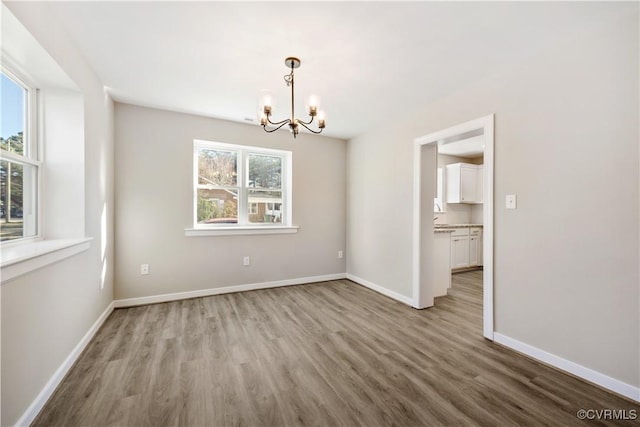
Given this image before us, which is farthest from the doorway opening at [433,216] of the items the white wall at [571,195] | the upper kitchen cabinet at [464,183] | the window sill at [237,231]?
the upper kitchen cabinet at [464,183]

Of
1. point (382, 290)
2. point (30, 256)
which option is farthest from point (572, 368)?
point (30, 256)

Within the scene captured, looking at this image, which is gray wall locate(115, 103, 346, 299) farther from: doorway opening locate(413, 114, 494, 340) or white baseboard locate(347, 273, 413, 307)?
doorway opening locate(413, 114, 494, 340)

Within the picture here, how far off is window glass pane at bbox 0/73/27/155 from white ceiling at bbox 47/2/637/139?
529 millimetres

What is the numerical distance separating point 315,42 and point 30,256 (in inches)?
84.9

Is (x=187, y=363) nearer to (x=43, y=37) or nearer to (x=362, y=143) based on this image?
(x=43, y=37)

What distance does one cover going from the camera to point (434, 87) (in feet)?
8.93

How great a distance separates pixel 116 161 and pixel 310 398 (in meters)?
3.26

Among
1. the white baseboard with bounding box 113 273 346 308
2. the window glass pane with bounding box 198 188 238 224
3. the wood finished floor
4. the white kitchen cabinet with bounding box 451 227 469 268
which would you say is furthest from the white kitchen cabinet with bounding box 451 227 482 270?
the window glass pane with bounding box 198 188 238 224

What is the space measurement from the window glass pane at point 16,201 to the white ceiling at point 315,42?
1.03 metres

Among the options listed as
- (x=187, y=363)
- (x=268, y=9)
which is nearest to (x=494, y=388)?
(x=187, y=363)

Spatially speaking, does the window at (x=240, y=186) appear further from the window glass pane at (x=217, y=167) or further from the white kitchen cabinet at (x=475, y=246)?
the white kitchen cabinet at (x=475, y=246)

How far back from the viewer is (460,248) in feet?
17.5

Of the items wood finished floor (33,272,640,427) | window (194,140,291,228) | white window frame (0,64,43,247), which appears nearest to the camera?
wood finished floor (33,272,640,427)

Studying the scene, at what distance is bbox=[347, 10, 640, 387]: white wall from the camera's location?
1.72m
